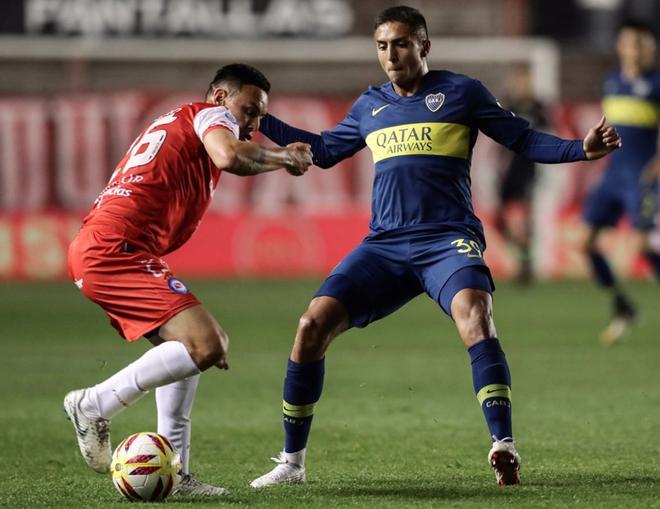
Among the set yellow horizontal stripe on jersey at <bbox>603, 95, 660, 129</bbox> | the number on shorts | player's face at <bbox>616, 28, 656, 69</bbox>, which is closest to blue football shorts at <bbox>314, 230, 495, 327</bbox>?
the number on shorts

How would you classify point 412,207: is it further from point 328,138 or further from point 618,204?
point 618,204

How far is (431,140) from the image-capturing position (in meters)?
6.57

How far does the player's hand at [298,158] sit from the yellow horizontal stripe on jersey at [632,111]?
8010mm

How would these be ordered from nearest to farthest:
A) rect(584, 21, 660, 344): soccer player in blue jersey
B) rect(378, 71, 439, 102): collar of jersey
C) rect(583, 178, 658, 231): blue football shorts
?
rect(378, 71, 439, 102): collar of jersey
rect(584, 21, 660, 344): soccer player in blue jersey
rect(583, 178, 658, 231): blue football shorts

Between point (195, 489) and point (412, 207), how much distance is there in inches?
66.2

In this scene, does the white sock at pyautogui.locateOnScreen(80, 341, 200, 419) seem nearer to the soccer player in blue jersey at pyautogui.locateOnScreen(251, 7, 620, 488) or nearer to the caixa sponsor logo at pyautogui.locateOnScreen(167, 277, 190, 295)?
the caixa sponsor logo at pyautogui.locateOnScreen(167, 277, 190, 295)

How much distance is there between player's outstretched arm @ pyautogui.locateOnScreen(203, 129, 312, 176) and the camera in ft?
18.9

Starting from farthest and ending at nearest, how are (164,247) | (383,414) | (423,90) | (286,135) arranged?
(383,414)
(286,135)
(423,90)
(164,247)

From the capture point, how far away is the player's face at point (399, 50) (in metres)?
6.49

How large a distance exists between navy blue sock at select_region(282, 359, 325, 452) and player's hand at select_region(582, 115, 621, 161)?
1570mm

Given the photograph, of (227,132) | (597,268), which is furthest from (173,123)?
(597,268)

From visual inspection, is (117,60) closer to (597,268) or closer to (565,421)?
(597,268)

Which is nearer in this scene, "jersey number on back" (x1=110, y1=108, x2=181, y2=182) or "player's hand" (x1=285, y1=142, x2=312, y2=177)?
"player's hand" (x1=285, y1=142, x2=312, y2=177)

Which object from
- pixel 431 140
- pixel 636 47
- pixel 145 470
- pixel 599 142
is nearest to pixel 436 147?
pixel 431 140
